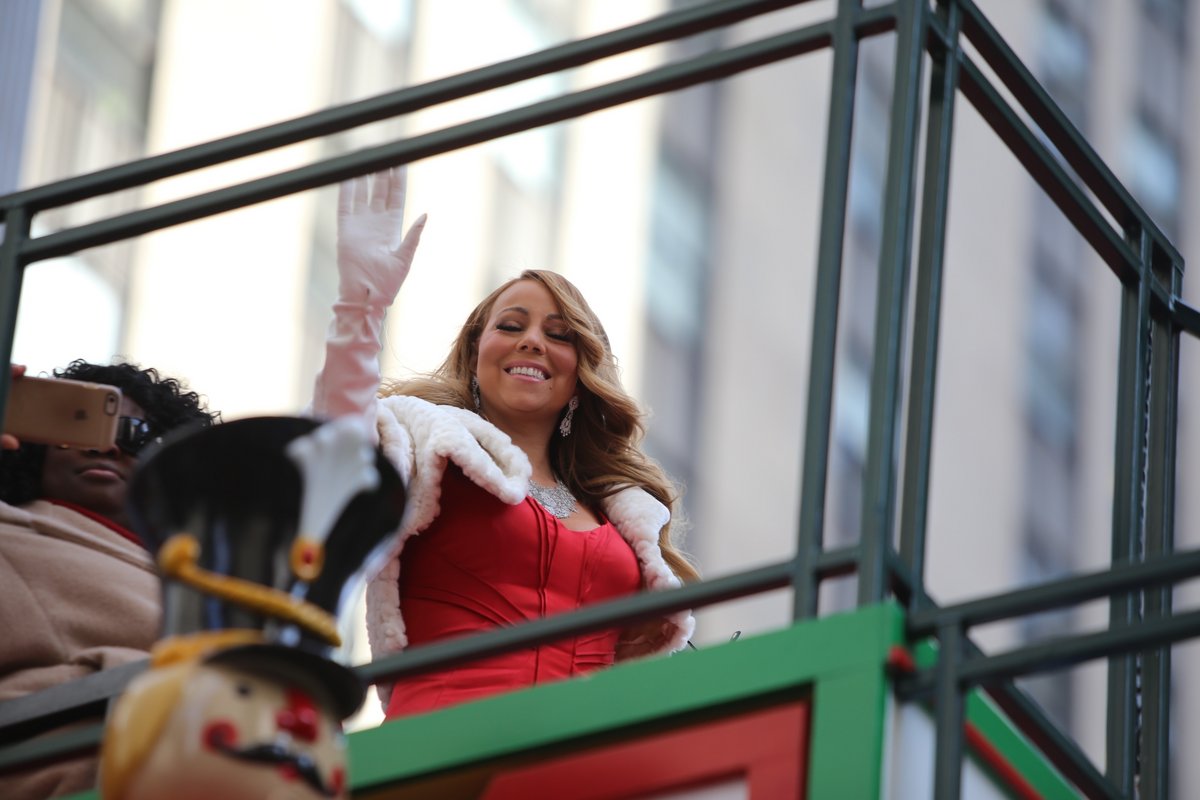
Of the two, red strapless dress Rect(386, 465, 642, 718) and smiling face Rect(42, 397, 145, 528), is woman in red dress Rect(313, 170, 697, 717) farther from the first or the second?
smiling face Rect(42, 397, 145, 528)

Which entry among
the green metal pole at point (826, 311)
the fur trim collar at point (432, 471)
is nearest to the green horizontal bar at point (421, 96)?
the green metal pole at point (826, 311)

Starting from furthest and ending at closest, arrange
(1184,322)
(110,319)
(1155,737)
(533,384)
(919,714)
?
(110,319) < (533,384) < (1184,322) < (1155,737) < (919,714)

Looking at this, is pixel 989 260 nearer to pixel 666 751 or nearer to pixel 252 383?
pixel 252 383

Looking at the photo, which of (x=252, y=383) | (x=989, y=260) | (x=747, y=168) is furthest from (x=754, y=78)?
(x=252, y=383)

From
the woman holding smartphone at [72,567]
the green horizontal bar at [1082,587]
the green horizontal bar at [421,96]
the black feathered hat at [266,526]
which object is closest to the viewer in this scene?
the black feathered hat at [266,526]

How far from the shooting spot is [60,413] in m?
4.27

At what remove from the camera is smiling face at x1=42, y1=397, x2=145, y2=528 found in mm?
4516

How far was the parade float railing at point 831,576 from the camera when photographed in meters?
3.12

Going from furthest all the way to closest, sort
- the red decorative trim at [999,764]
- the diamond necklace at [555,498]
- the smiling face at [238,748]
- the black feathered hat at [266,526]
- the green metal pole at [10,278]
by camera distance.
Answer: the diamond necklace at [555,498] < the green metal pole at [10,278] < the red decorative trim at [999,764] < the black feathered hat at [266,526] < the smiling face at [238,748]

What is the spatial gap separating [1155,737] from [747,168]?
26.4 meters

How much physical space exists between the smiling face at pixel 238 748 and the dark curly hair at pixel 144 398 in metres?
Result: 1.93

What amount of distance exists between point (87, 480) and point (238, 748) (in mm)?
1856

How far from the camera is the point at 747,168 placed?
99.4 feet

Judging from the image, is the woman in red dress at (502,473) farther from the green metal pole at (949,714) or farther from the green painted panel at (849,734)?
the green metal pole at (949,714)
